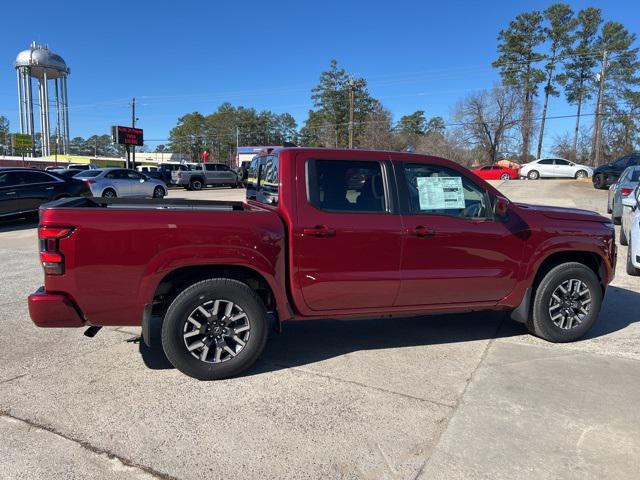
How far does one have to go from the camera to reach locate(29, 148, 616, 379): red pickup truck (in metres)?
3.70

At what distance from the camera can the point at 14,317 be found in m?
5.70

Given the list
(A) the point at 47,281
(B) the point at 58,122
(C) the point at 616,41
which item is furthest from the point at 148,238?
(B) the point at 58,122

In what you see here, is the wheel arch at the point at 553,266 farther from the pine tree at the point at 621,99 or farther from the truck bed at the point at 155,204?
the pine tree at the point at 621,99

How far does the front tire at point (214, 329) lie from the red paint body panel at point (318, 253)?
20cm

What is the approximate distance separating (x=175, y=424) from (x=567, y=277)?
370 centimetres

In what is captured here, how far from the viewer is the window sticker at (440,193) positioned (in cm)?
442

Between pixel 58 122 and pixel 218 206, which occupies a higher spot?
pixel 58 122

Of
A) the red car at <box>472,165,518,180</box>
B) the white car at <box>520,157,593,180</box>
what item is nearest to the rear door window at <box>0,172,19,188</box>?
the red car at <box>472,165,518,180</box>

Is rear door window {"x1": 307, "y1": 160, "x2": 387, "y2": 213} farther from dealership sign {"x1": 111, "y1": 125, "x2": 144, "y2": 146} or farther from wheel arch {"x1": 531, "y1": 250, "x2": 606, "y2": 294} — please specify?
dealership sign {"x1": 111, "y1": 125, "x2": 144, "y2": 146}

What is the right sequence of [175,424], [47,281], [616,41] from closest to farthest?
1. [175,424]
2. [47,281]
3. [616,41]

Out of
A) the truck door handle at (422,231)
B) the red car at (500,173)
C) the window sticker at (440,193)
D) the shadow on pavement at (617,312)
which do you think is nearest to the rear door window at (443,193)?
the window sticker at (440,193)

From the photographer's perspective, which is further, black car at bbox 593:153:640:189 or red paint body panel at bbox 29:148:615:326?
black car at bbox 593:153:640:189

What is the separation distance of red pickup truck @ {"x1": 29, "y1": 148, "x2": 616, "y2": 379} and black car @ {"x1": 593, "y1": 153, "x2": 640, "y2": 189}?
69.7 ft

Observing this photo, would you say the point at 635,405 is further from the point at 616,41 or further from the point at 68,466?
the point at 616,41
